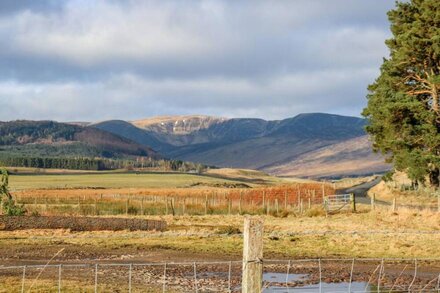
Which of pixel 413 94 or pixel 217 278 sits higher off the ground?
pixel 413 94

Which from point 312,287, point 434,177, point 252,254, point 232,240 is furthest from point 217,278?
point 434,177

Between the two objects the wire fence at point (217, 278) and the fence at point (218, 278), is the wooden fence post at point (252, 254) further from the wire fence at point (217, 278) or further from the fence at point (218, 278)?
the wire fence at point (217, 278)

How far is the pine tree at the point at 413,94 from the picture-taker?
212 feet

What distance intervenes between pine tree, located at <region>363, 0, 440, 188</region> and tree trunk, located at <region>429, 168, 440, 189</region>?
1.74 ft

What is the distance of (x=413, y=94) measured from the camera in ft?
225

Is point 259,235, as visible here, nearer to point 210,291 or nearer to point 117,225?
point 210,291

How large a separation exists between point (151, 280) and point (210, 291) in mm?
3966

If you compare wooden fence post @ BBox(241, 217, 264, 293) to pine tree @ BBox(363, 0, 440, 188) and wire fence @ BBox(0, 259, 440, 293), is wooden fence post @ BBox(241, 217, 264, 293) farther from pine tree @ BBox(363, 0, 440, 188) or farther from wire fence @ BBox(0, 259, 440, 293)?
pine tree @ BBox(363, 0, 440, 188)

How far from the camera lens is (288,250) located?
40375 mm

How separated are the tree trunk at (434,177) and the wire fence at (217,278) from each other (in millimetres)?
38685

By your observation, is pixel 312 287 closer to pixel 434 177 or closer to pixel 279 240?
pixel 279 240

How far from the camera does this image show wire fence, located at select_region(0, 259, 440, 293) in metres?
25.5

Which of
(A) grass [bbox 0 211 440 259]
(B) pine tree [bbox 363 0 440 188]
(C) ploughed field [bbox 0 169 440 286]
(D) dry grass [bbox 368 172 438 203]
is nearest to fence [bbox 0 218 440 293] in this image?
(C) ploughed field [bbox 0 169 440 286]

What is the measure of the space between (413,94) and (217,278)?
44705 mm
